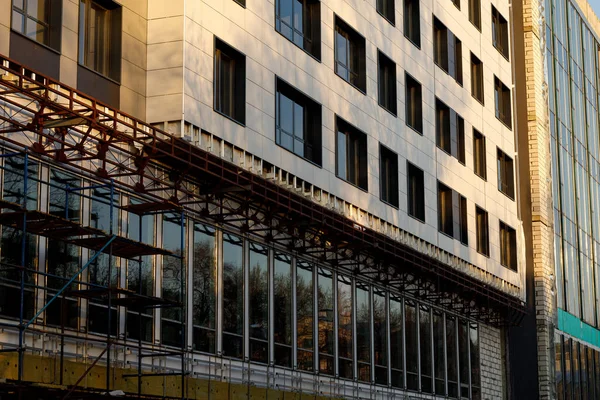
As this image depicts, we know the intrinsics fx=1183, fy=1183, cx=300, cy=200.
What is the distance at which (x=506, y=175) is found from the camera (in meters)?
54.3

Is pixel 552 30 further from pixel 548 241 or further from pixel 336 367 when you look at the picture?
pixel 336 367

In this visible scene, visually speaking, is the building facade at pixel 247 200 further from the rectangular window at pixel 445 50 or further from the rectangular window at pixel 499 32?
the rectangular window at pixel 499 32

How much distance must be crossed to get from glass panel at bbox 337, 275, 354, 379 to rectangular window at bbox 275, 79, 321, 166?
459 centimetres

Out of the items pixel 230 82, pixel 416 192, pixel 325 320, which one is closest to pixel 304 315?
pixel 325 320

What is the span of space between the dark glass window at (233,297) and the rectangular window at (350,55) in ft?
29.0

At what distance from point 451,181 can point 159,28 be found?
19706mm

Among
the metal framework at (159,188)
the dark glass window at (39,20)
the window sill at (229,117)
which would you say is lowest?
the metal framework at (159,188)

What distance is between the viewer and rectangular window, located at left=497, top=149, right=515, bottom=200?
53750mm

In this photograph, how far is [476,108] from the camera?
50469 millimetres

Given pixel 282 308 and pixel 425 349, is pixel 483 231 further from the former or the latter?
pixel 282 308

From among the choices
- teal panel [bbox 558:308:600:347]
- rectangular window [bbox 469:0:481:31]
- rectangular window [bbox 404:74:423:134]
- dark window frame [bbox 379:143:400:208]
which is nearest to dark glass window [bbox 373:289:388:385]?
dark window frame [bbox 379:143:400:208]

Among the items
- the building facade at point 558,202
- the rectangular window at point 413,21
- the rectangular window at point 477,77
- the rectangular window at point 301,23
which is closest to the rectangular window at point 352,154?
the rectangular window at point 301,23

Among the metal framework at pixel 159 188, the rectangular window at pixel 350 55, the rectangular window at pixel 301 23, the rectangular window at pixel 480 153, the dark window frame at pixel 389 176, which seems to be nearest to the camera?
the metal framework at pixel 159 188

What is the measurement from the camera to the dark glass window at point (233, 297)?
102 ft
